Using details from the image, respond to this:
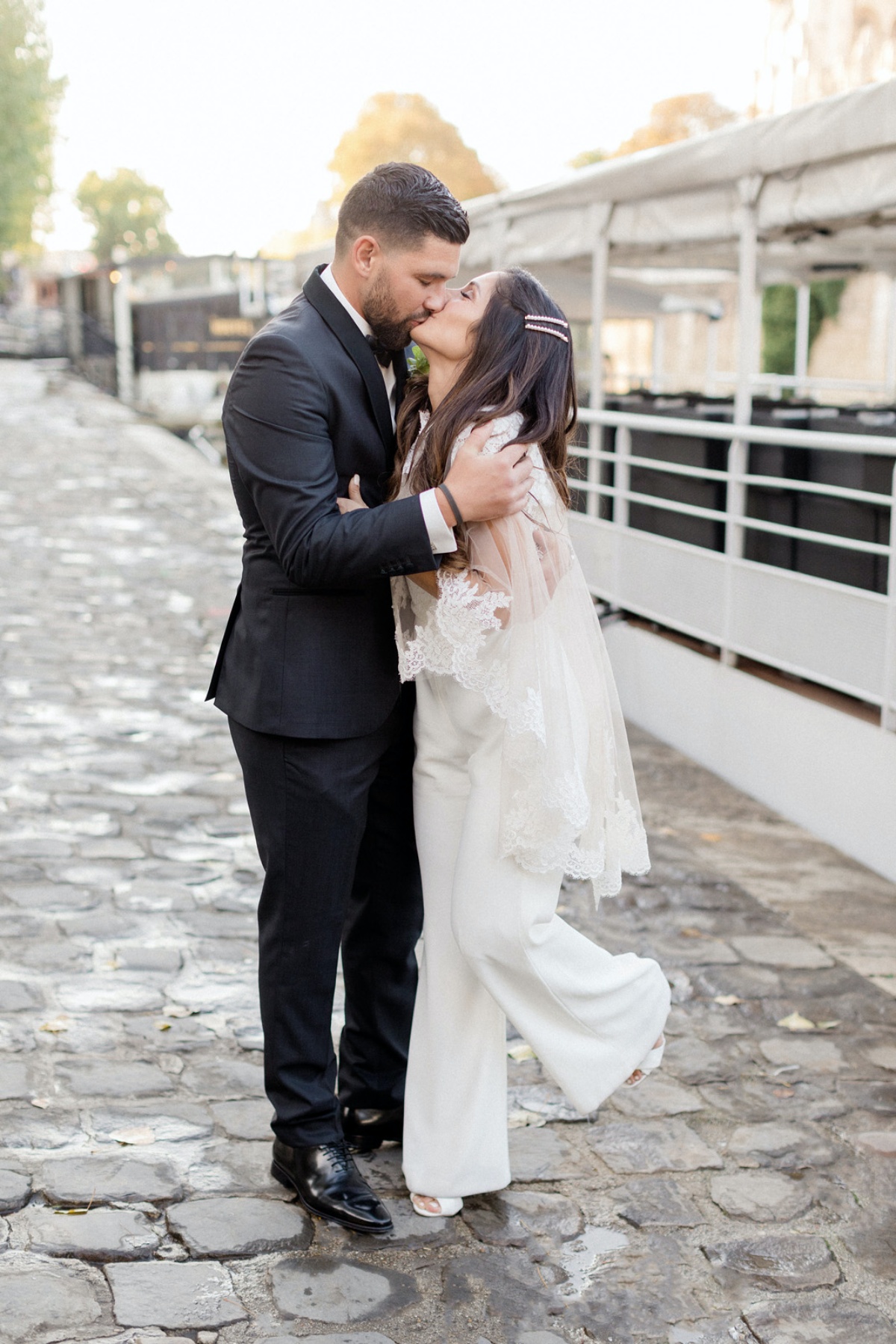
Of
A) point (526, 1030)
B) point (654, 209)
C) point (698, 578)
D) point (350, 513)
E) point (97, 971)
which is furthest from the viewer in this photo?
point (654, 209)

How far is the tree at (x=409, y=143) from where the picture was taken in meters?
59.6

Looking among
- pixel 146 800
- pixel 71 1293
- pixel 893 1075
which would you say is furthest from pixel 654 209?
pixel 71 1293

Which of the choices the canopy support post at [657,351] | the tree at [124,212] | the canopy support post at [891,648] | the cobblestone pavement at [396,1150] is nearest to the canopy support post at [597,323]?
the cobblestone pavement at [396,1150]

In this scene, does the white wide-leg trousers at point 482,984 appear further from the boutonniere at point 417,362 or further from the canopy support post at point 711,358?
the canopy support post at point 711,358

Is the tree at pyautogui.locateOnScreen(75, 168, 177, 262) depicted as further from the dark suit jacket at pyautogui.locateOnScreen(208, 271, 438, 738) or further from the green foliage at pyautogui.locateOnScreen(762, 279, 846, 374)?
the dark suit jacket at pyautogui.locateOnScreen(208, 271, 438, 738)

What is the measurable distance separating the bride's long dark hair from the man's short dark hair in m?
0.15

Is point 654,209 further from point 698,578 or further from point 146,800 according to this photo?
point 146,800

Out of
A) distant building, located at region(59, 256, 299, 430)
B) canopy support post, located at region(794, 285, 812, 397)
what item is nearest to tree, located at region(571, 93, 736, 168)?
distant building, located at region(59, 256, 299, 430)

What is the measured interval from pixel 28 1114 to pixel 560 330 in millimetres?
2307

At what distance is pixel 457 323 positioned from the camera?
280 centimetres

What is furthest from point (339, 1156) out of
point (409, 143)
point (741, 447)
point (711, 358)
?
point (409, 143)

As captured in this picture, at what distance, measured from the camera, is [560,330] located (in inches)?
112

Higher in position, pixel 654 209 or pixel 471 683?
pixel 654 209
